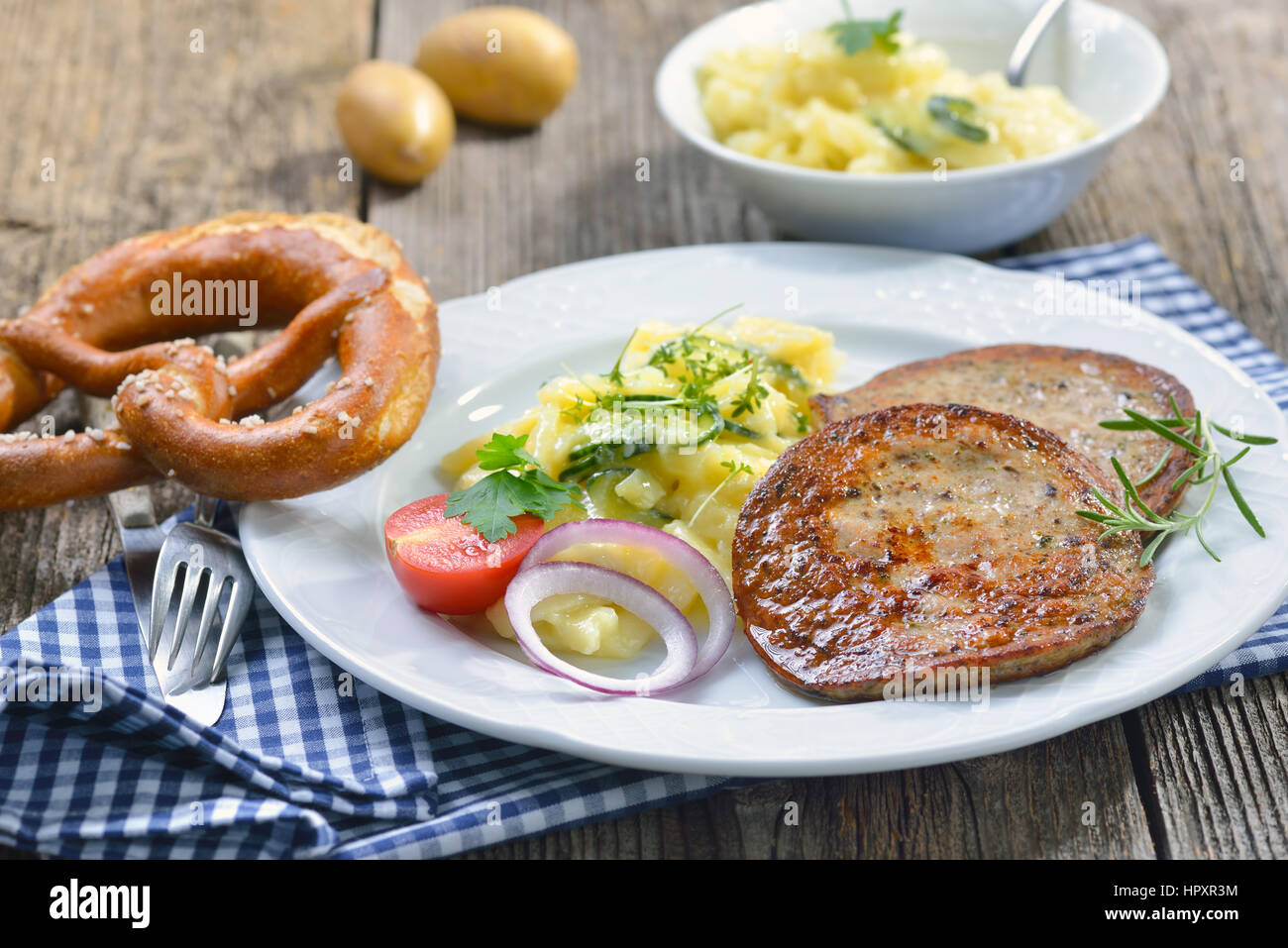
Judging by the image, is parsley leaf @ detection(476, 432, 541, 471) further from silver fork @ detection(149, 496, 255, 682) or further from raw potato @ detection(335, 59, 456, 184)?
raw potato @ detection(335, 59, 456, 184)

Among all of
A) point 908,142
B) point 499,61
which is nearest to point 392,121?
point 499,61

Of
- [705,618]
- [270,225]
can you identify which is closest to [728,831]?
[705,618]

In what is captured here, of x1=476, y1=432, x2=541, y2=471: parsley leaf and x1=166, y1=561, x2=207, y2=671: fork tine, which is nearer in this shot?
x1=166, y1=561, x2=207, y2=671: fork tine

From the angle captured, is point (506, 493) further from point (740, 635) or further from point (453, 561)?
point (740, 635)

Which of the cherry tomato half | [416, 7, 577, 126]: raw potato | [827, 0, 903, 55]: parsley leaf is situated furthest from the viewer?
[416, 7, 577, 126]: raw potato

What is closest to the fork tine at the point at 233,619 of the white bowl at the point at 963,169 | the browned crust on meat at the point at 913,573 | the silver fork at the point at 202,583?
the silver fork at the point at 202,583

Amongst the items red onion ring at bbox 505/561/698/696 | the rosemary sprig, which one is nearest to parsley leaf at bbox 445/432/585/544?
red onion ring at bbox 505/561/698/696
